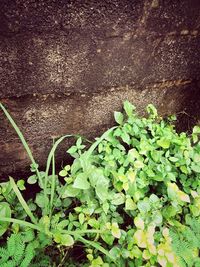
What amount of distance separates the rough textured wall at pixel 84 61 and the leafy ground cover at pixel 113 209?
0.22 meters

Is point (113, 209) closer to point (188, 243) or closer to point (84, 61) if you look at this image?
point (188, 243)

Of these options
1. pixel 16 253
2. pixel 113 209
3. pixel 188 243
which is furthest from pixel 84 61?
pixel 188 243

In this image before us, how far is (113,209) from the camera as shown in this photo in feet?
5.89

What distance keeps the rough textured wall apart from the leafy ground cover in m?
0.22

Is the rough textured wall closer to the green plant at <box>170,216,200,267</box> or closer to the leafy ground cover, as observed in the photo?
the leafy ground cover

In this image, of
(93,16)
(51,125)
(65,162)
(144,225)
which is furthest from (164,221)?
(93,16)

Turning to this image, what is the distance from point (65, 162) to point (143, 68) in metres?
0.99

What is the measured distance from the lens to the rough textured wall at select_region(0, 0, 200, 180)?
4.97ft

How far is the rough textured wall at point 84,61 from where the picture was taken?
1.51 m

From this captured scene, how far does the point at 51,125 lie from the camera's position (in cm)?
197

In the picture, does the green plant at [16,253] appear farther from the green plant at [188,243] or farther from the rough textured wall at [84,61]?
the green plant at [188,243]

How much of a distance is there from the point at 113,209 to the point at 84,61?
1010 mm

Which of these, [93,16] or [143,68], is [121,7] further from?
[143,68]

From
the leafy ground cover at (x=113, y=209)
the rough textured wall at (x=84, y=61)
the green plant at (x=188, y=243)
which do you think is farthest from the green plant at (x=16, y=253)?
the green plant at (x=188, y=243)
